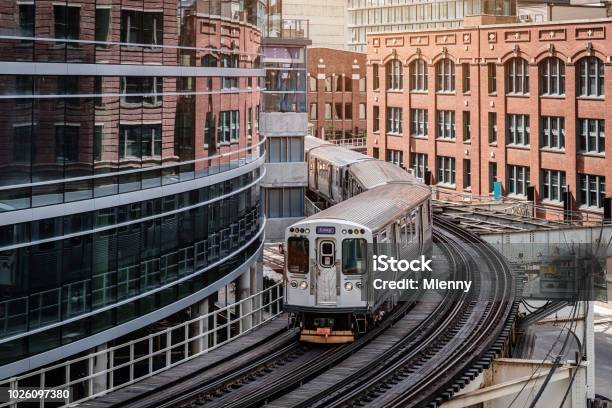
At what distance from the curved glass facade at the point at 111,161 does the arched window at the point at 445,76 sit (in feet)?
121

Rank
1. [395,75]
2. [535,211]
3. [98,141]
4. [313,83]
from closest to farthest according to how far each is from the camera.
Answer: [98,141], [535,211], [395,75], [313,83]

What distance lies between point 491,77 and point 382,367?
1690 inches

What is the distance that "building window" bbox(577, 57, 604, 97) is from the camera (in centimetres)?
5331

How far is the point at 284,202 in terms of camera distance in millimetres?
45875

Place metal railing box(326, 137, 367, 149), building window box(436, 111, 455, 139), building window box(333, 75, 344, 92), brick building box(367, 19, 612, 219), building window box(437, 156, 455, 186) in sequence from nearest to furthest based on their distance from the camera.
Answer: brick building box(367, 19, 612, 219) → building window box(436, 111, 455, 139) → building window box(437, 156, 455, 186) → metal railing box(326, 137, 367, 149) → building window box(333, 75, 344, 92)

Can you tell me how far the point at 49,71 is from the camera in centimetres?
2139

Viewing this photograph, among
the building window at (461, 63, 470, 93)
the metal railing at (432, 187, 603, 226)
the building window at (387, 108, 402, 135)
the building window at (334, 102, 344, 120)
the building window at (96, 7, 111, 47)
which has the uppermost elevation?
the building window at (461, 63, 470, 93)

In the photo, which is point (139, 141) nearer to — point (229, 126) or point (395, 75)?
point (229, 126)

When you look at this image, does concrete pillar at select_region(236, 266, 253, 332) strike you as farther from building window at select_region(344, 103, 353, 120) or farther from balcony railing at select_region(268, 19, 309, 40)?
building window at select_region(344, 103, 353, 120)

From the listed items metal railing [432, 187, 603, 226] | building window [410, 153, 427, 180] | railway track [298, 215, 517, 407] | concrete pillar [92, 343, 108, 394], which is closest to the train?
railway track [298, 215, 517, 407]

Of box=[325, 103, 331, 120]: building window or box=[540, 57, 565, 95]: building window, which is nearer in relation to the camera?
box=[540, 57, 565, 95]: building window

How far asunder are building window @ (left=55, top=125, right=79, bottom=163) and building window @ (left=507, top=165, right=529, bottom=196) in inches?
1599

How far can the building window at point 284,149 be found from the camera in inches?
1790

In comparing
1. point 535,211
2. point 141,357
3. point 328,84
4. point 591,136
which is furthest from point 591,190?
point 328,84
